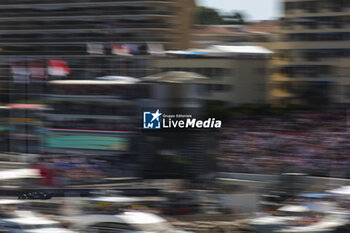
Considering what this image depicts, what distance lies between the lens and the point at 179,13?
90.3 ft

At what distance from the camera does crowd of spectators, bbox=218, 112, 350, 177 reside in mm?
12977

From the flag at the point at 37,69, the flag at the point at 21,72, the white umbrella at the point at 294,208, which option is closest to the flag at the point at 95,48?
the flag at the point at 37,69

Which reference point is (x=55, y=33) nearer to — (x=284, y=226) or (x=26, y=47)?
(x=26, y=47)

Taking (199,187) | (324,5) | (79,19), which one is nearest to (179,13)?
(79,19)

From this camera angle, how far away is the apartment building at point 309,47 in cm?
1883

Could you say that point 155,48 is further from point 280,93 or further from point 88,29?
point 280,93

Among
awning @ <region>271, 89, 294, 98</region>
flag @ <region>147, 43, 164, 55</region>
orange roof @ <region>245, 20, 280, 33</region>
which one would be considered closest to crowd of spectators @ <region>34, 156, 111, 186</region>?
awning @ <region>271, 89, 294, 98</region>

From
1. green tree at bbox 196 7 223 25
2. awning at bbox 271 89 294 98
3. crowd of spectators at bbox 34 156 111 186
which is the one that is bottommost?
crowd of spectators at bbox 34 156 111 186

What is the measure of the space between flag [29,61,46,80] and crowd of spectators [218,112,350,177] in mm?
7517

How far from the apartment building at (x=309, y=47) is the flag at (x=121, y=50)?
7168mm

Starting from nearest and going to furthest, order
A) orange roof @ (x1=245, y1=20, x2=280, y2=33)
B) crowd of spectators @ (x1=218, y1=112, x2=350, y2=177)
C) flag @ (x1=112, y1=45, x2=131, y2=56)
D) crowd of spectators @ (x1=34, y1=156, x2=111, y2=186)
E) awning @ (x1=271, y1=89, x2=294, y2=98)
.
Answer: crowd of spectators @ (x1=34, y1=156, x2=111, y2=186), crowd of spectators @ (x1=218, y1=112, x2=350, y2=177), awning @ (x1=271, y1=89, x2=294, y2=98), orange roof @ (x1=245, y1=20, x2=280, y2=33), flag @ (x1=112, y1=45, x2=131, y2=56)

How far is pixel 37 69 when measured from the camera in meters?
20.7

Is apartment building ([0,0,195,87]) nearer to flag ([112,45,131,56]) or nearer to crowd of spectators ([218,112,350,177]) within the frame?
flag ([112,45,131,56])

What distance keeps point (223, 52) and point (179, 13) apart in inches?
310
